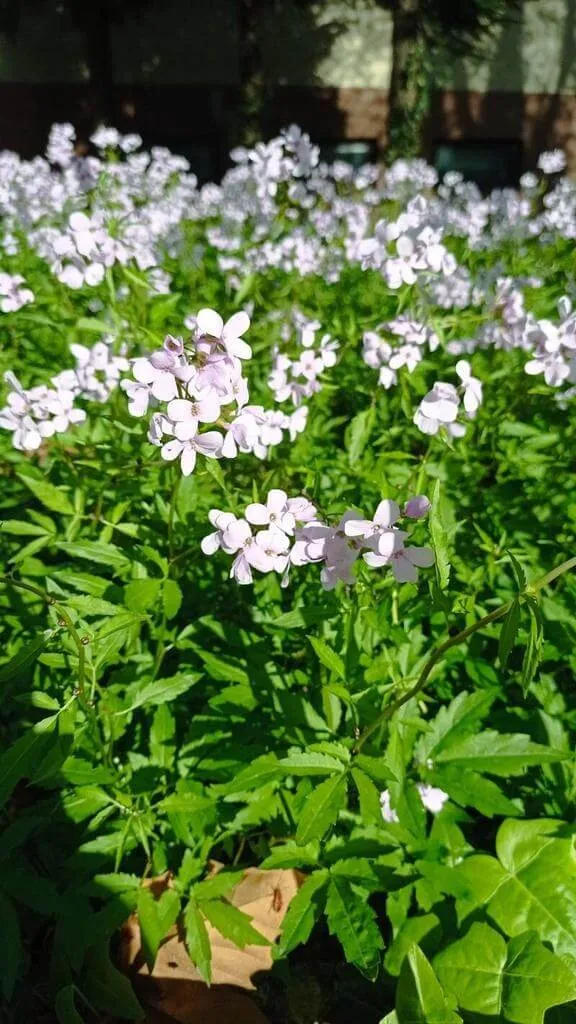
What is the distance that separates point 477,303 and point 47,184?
3.73m

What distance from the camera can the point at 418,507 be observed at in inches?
54.9

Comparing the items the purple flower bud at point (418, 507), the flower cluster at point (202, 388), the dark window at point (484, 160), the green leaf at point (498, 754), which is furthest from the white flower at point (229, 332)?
the dark window at point (484, 160)

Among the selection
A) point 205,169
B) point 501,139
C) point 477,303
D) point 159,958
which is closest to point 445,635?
point 159,958

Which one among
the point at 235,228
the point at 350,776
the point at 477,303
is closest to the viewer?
the point at 350,776

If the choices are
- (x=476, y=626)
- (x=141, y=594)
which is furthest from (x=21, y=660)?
(x=476, y=626)

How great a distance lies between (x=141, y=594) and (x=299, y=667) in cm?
69

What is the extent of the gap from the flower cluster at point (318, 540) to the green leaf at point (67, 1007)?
1.07 metres

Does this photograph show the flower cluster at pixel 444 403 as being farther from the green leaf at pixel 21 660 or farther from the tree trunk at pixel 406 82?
the tree trunk at pixel 406 82

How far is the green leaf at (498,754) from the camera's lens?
1.84 metres

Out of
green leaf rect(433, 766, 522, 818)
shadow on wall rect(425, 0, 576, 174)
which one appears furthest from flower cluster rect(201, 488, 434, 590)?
shadow on wall rect(425, 0, 576, 174)

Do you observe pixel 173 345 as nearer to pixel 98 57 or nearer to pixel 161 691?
pixel 161 691

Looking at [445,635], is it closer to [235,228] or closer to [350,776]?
[350,776]

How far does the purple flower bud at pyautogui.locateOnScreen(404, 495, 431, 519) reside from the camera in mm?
1394

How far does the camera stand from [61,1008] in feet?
5.56
